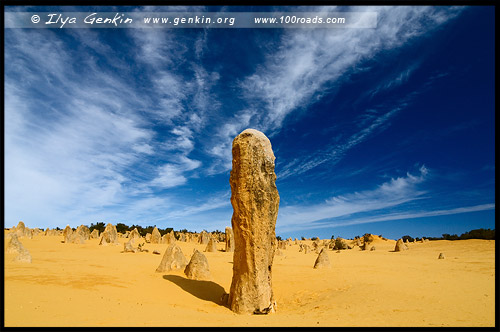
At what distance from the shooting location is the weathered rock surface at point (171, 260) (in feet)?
44.9

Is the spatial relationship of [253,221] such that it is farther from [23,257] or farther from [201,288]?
[23,257]

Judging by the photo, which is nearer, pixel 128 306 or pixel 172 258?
pixel 128 306

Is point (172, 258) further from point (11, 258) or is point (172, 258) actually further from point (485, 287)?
point (485, 287)

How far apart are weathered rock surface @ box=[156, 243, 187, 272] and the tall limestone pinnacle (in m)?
5.54

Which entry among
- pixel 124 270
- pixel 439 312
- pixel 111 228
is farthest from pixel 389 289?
pixel 111 228

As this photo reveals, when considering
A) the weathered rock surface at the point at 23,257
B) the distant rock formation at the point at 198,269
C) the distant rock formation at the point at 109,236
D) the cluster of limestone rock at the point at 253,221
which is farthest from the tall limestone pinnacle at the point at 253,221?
the distant rock formation at the point at 109,236

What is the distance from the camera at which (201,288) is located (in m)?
11.3

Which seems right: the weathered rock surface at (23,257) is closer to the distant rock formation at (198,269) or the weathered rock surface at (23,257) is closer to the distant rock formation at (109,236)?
the distant rock formation at (198,269)

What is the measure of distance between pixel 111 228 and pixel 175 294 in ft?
86.5

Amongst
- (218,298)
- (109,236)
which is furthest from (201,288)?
(109,236)

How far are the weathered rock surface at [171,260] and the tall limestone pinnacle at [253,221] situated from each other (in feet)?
18.2

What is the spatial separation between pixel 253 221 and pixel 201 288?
4290 mm

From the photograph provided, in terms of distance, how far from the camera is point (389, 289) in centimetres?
1035
